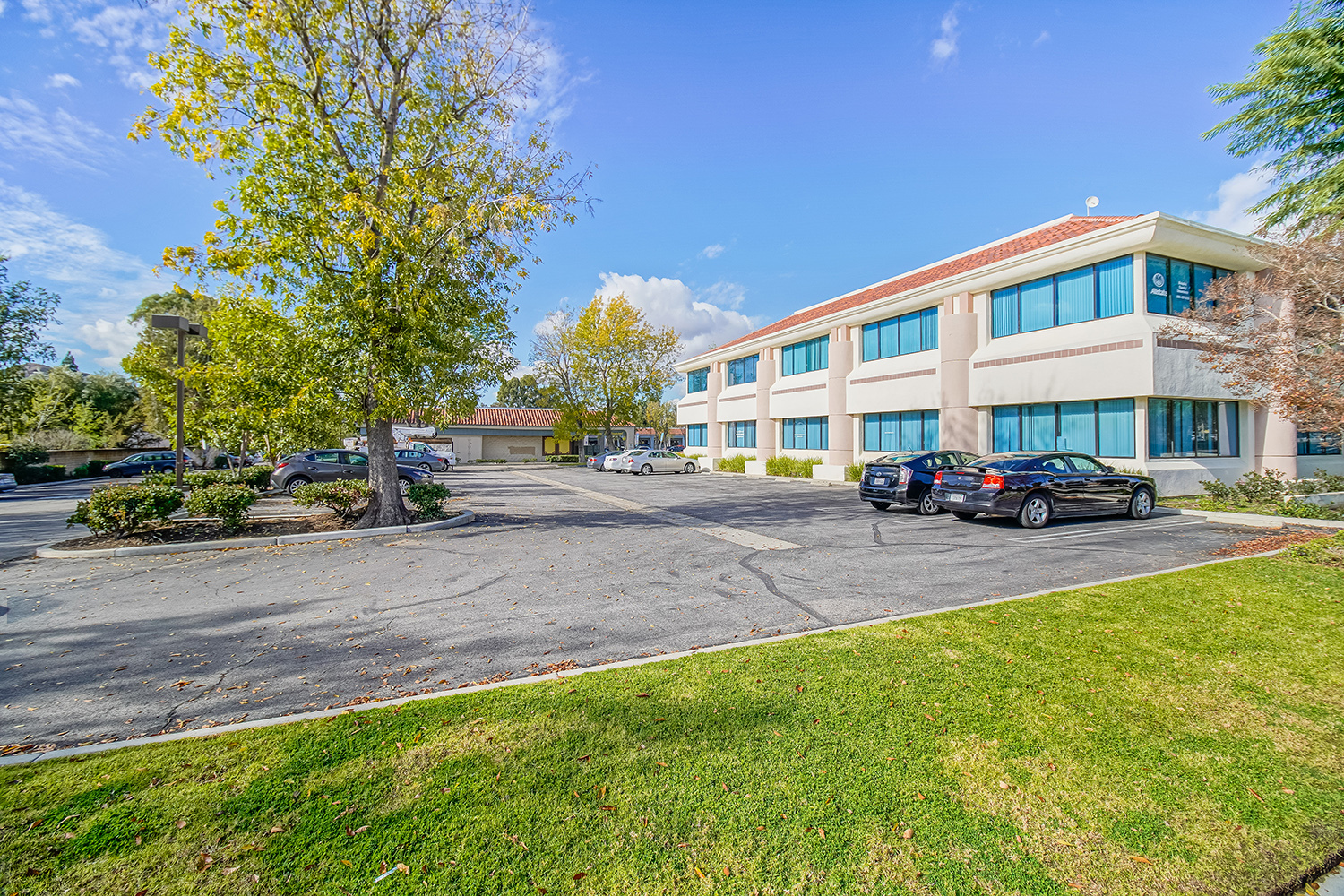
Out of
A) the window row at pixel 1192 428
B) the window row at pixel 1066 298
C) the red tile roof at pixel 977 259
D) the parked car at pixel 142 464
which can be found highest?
the red tile roof at pixel 977 259

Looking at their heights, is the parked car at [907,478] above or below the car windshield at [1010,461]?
below

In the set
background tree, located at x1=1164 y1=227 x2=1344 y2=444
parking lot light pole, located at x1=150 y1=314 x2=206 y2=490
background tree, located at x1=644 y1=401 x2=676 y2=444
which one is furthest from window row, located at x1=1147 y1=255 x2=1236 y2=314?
background tree, located at x1=644 y1=401 x2=676 y2=444

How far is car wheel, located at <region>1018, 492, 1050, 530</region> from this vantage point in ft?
40.2

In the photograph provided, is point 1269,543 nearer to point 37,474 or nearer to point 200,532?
point 200,532

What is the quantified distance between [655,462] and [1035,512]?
1006 inches

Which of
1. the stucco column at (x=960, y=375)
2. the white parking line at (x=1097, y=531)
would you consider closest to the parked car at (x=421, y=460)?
the stucco column at (x=960, y=375)

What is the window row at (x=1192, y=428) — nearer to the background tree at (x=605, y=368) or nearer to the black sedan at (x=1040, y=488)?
the black sedan at (x=1040, y=488)

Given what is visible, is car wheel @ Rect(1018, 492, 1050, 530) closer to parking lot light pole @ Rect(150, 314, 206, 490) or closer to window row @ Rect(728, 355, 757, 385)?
parking lot light pole @ Rect(150, 314, 206, 490)

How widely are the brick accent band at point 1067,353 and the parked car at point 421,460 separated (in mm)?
27799

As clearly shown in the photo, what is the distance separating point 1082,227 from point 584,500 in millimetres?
17740

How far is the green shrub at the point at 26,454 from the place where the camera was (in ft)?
90.1

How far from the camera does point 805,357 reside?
1210 inches

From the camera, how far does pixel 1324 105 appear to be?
1252 centimetres

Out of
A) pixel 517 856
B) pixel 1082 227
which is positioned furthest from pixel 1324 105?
pixel 517 856
